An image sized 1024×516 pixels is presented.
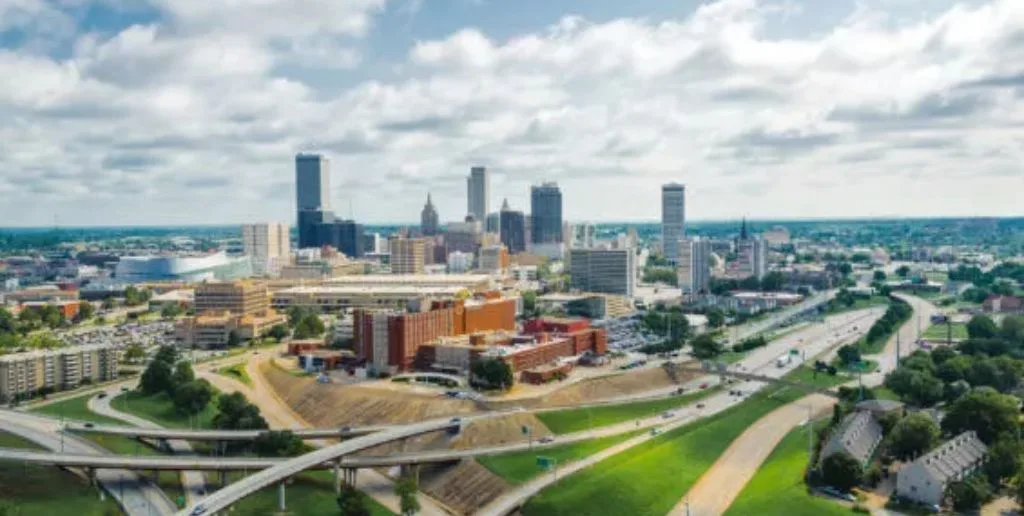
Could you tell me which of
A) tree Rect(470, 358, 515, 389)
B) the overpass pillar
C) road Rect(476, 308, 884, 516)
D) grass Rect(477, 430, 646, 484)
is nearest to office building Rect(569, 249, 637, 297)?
road Rect(476, 308, 884, 516)

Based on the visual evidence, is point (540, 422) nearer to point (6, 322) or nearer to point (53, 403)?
point (53, 403)

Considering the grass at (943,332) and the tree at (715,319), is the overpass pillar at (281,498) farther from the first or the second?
the grass at (943,332)

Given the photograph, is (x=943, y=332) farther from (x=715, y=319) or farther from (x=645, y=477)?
(x=645, y=477)

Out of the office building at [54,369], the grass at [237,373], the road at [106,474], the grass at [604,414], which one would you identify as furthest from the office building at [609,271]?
the road at [106,474]

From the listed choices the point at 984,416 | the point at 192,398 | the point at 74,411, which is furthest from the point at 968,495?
the point at 74,411

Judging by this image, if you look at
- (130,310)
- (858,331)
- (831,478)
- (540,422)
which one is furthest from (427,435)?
(130,310)

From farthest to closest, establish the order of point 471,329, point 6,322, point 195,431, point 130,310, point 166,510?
point 130,310, point 6,322, point 471,329, point 195,431, point 166,510

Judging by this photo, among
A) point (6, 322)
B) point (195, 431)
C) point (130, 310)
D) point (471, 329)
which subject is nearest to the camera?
point (195, 431)
